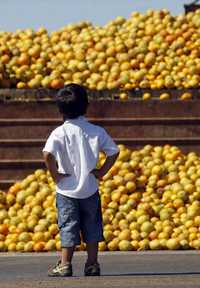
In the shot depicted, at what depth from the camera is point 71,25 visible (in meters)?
21.2

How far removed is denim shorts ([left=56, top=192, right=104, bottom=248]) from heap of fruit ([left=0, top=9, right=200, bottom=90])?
844cm

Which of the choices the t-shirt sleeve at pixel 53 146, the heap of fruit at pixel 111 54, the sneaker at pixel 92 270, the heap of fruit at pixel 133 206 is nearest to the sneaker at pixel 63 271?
the sneaker at pixel 92 270

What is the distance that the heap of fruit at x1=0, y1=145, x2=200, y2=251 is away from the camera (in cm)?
1264

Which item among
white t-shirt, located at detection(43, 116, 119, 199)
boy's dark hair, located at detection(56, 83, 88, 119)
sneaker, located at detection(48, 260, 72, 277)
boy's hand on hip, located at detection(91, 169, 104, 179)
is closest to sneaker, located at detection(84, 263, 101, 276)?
sneaker, located at detection(48, 260, 72, 277)

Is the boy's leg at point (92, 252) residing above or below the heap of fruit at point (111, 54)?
below

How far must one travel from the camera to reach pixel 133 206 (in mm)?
13984

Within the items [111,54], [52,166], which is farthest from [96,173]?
[111,54]

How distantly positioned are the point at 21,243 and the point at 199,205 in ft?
6.80

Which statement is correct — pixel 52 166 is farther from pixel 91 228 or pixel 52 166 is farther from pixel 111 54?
pixel 111 54

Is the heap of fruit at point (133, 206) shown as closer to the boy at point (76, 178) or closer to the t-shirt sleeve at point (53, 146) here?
the boy at point (76, 178)

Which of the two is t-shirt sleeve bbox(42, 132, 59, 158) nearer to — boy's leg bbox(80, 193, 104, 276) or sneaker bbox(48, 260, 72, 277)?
boy's leg bbox(80, 193, 104, 276)

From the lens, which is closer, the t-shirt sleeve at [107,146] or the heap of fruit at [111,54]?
the t-shirt sleeve at [107,146]

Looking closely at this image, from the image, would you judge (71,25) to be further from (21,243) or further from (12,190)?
(21,243)

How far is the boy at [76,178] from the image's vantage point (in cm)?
941
